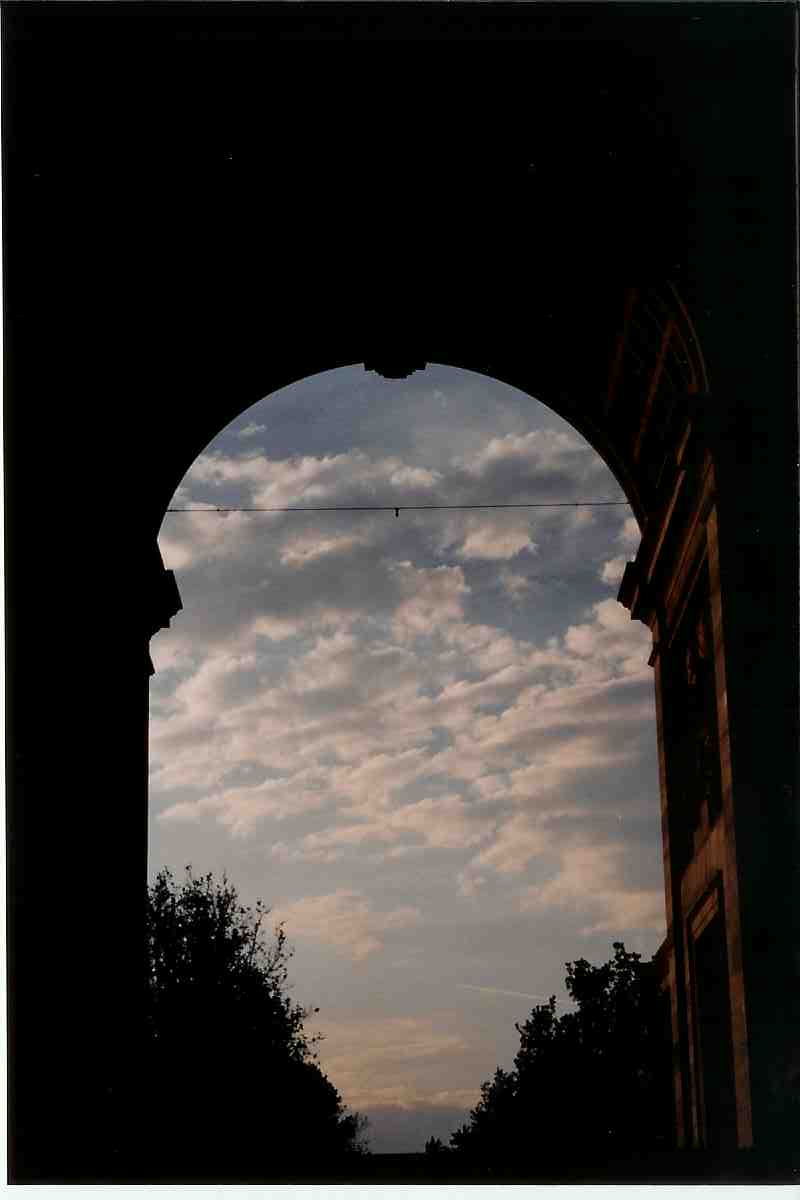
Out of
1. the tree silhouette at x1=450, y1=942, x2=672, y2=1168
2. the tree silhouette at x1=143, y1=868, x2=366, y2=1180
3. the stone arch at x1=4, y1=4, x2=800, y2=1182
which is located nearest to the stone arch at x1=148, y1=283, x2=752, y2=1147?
the stone arch at x1=4, y1=4, x2=800, y2=1182

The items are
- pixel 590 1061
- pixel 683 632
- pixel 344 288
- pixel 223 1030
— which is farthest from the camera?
pixel 590 1061

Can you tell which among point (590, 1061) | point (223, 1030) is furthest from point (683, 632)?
point (590, 1061)

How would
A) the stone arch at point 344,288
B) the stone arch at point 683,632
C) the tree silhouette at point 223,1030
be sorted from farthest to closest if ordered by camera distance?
1. the tree silhouette at point 223,1030
2. the stone arch at point 683,632
3. the stone arch at point 344,288

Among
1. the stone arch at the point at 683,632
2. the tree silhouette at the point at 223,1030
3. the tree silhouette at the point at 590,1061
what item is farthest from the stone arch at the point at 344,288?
the tree silhouette at the point at 590,1061

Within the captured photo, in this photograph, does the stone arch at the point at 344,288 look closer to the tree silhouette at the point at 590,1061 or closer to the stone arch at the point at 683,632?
the stone arch at the point at 683,632

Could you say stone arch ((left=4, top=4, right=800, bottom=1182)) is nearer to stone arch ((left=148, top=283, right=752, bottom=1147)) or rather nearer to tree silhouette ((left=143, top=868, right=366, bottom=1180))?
stone arch ((left=148, top=283, right=752, bottom=1147))

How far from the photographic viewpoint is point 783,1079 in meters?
15.7

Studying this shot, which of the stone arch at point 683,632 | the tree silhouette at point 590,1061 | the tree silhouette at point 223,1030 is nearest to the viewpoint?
the stone arch at point 683,632

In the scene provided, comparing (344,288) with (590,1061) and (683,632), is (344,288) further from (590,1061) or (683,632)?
(590,1061)

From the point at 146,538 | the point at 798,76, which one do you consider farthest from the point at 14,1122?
the point at 146,538

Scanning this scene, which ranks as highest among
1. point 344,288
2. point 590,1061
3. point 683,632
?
point 344,288

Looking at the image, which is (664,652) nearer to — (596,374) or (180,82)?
(596,374)

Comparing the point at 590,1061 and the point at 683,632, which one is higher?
the point at 683,632

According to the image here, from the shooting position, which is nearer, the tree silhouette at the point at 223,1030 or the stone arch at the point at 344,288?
the stone arch at the point at 344,288
